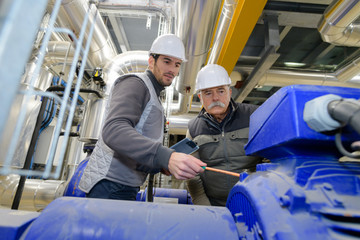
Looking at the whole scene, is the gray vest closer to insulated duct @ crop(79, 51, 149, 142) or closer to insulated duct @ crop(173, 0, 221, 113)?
insulated duct @ crop(173, 0, 221, 113)

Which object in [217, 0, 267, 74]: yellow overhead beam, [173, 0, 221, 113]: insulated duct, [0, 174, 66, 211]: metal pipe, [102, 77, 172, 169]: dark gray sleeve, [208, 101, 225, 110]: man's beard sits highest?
[217, 0, 267, 74]: yellow overhead beam

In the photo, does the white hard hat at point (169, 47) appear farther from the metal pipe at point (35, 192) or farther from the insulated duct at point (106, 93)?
the metal pipe at point (35, 192)

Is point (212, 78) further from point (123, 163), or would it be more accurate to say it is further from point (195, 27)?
point (123, 163)

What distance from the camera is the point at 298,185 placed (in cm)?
41

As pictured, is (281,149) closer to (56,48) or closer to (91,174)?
(91,174)

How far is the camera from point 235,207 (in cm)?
53

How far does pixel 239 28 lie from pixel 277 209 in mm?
1582

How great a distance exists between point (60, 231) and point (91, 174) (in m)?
0.56

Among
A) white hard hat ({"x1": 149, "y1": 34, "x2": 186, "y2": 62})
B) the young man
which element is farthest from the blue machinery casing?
white hard hat ({"x1": 149, "y1": 34, "x2": 186, "y2": 62})

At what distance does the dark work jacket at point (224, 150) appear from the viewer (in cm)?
126

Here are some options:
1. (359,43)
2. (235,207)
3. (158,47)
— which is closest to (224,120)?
(158,47)

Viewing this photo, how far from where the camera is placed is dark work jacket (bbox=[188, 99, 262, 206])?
1256 mm

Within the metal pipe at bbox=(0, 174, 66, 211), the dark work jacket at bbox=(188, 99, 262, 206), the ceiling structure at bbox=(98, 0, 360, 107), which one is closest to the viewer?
the dark work jacket at bbox=(188, 99, 262, 206)

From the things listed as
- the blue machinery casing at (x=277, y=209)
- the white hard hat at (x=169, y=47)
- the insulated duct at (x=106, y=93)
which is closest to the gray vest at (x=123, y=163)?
the white hard hat at (x=169, y=47)
